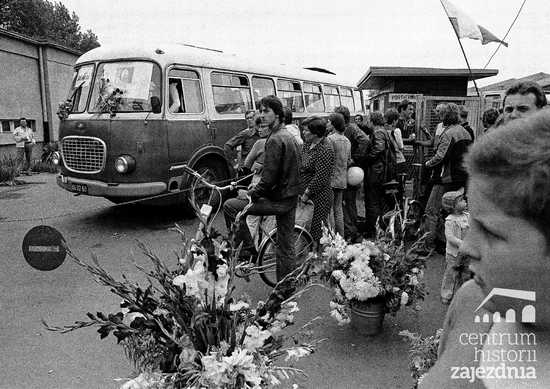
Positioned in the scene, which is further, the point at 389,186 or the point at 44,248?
the point at 389,186

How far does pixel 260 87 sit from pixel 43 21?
49.7 metres

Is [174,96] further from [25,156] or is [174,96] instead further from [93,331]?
[25,156]

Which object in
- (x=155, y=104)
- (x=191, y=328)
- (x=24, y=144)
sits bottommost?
(x=191, y=328)

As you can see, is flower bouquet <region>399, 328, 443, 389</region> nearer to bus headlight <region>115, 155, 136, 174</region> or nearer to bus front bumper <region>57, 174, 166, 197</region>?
bus front bumper <region>57, 174, 166, 197</region>

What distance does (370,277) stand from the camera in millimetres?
3557

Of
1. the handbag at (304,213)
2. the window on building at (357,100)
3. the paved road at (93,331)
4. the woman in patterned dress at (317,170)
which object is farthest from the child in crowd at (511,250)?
the window on building at (357,100)

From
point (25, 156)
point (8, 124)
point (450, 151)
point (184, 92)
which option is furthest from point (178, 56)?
point (8, 124)

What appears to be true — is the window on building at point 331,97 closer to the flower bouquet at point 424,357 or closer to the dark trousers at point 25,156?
the dark trousers at point 25,156

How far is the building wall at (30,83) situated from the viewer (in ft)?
55.6

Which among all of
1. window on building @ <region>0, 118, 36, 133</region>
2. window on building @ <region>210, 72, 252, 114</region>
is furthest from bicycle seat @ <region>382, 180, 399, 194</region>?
window on building @ <region>0, 118, 36, 133</region>

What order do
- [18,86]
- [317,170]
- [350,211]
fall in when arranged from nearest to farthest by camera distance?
[317,170]
[350,211]
[18,86]

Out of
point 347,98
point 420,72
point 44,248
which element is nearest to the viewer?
point 44,248

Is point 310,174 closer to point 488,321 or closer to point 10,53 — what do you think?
point 488,321

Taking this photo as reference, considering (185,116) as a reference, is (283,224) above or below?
below
